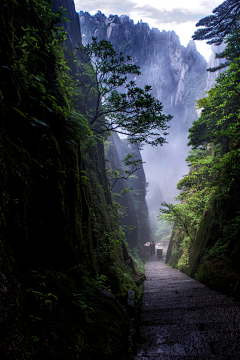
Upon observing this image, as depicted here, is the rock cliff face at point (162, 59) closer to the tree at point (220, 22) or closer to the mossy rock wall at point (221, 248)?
the tree at point (220, 22)

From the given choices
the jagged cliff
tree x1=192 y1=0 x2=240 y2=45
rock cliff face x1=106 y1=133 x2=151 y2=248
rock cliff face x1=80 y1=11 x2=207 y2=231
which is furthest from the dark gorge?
rock cliff face x1=80 y1=11 x2=207 y2=231

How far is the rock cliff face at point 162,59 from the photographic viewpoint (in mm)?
37438

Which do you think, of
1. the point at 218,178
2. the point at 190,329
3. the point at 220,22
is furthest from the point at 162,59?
the point at 190,329

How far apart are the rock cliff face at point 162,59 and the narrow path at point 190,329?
1850 inches

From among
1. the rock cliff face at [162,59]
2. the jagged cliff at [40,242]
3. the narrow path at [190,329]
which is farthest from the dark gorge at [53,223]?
the rock cliff face at [162,59]

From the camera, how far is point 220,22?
9.34 m

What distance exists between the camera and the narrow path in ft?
6.20

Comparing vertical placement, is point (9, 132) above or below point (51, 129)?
below

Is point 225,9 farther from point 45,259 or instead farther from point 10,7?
point 45,259

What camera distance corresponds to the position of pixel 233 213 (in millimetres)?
5273

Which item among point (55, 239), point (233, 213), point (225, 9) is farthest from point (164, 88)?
point (55, 239)

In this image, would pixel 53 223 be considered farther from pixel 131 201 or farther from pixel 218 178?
pixel 131 201

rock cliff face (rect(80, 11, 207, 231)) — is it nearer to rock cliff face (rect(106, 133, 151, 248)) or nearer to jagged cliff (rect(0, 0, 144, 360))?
rock cliff face (rect(106, 133, 151, 248))

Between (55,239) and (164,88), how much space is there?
57095 millimetres
